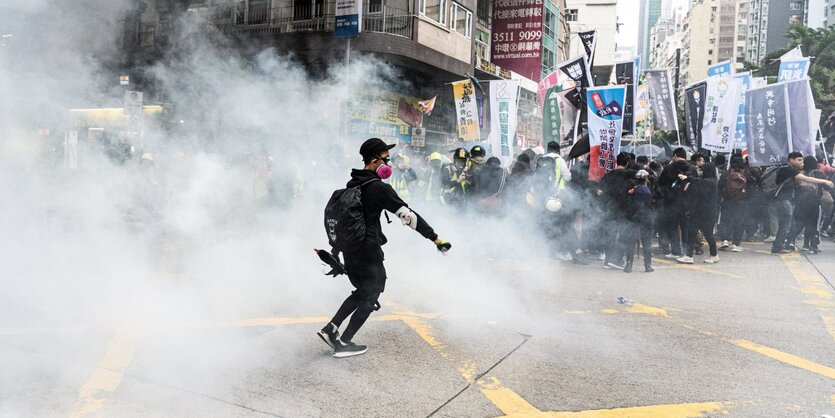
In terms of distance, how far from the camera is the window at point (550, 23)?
37856 mm

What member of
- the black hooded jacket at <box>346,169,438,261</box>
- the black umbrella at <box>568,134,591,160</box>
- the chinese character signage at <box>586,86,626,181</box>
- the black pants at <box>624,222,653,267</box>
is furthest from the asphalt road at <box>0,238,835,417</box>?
the black umbrella at <box>568,134,591,160</box>

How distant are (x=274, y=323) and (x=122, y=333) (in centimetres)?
117

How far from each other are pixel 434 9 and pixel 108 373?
18.0 meters

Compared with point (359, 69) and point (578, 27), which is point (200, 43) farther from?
point (578, 27)

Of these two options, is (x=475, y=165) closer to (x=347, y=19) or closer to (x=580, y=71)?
(x=580, y=71)

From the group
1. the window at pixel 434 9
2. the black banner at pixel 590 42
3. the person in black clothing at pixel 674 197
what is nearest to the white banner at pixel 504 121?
the black banner at pixel 590 42

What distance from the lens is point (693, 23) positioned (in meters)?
121

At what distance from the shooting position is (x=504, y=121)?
12758mm

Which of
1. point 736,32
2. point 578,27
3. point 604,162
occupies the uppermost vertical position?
point 736,32

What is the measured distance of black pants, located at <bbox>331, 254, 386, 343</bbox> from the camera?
15.0ft

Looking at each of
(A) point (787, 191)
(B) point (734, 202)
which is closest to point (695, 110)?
(B) point (734, 202)

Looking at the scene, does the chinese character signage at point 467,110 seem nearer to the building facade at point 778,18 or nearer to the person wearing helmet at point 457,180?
the person wearing helmet at point 457,180

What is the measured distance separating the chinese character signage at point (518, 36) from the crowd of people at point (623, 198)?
1551 cm

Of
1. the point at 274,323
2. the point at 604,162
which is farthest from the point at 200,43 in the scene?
the point at 604,162
